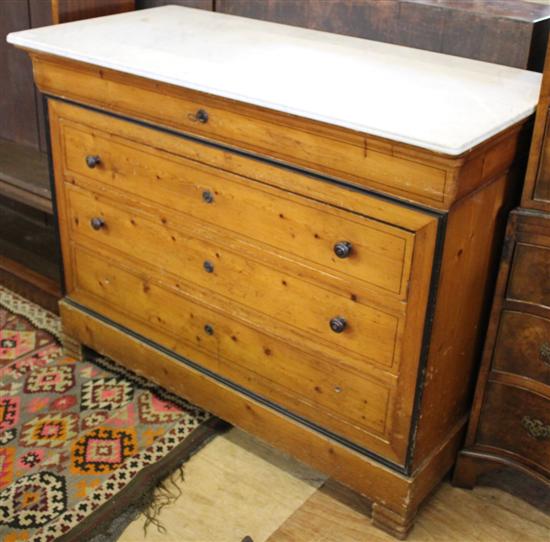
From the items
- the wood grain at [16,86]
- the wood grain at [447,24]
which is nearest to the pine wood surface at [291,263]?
the wood grain at [447,24]

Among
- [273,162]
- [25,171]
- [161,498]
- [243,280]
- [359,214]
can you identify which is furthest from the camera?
[25,171]

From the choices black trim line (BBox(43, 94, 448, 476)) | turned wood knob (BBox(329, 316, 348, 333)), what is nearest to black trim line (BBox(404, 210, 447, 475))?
black trim line (BBox(43, 94, 448, 476))

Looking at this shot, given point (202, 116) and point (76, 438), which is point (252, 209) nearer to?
point (202, 116)

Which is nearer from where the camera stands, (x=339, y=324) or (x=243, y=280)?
(x=339, y=324)

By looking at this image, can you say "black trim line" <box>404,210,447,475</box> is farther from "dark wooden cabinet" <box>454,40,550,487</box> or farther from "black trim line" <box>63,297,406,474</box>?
"dark wooden cabinet" <box>454,40,550,487</box>

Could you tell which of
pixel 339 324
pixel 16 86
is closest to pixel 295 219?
pixel 339 324

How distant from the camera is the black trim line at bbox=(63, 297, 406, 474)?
81.0 inches

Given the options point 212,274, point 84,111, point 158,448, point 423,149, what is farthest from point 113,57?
point 158,448

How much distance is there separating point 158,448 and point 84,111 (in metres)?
0.95

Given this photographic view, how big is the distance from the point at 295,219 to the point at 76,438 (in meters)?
0.98

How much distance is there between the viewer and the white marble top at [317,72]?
5.55 feet

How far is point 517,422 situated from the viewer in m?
2.09

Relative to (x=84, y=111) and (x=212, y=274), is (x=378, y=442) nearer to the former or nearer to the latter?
(x=212, y=274)

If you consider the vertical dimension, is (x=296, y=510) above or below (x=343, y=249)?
below
